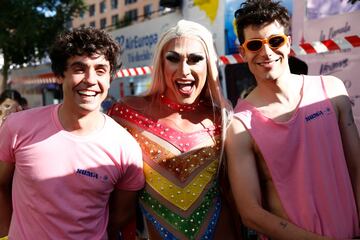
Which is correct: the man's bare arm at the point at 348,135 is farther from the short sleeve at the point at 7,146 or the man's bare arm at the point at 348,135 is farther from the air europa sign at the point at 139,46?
the air europa sign at the point at 139,46

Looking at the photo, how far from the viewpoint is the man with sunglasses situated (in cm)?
199

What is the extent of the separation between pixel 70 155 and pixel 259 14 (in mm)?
1101

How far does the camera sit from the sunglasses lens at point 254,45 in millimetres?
2131

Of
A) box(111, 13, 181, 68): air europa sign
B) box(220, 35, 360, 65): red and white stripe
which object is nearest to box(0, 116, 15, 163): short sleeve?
box(220, 35, 360, 65): red and white stripe

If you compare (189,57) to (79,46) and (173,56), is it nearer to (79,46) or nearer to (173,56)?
(173,56)

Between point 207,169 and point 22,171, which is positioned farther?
point 207,169

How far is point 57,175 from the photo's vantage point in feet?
6.57

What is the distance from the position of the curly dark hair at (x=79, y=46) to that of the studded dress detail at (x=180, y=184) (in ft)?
1.73

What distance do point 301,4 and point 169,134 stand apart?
446 cm

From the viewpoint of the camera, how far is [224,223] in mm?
2404

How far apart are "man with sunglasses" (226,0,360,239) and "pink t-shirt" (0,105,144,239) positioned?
0.61 metres

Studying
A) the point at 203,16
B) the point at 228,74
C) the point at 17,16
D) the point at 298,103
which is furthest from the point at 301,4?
the point at 17,16

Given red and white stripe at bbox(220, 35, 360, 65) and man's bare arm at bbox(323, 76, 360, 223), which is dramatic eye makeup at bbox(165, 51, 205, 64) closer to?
man's bare arm at bbox(323, 76, 360, 223)

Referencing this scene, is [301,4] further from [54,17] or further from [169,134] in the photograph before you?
[54,17]
